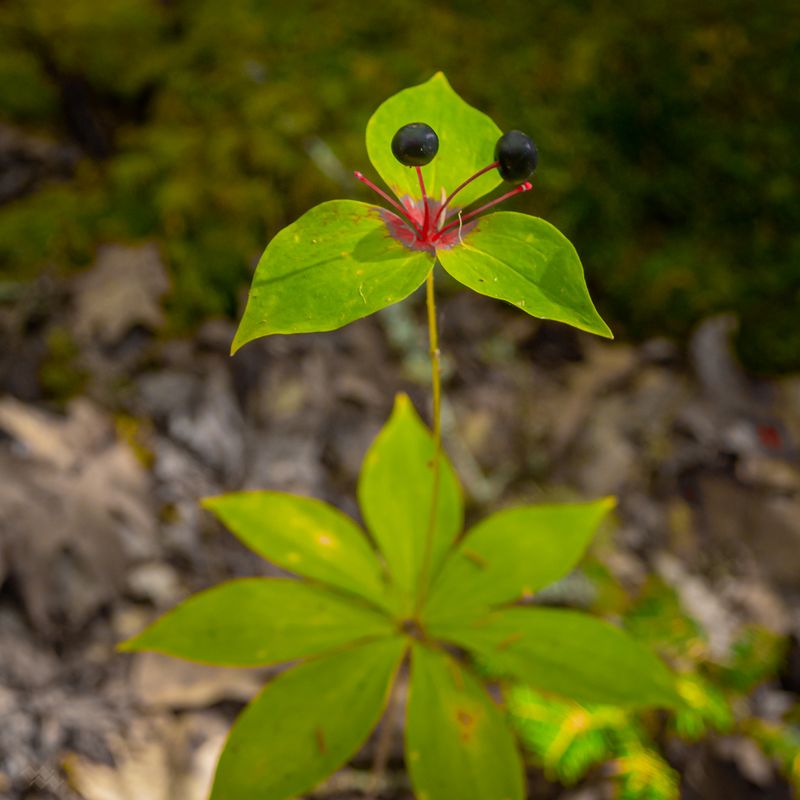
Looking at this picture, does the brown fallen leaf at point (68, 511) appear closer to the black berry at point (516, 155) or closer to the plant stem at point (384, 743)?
the plant stem at point (384, 743)

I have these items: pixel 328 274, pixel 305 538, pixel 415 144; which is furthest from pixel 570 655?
pixel 415 144

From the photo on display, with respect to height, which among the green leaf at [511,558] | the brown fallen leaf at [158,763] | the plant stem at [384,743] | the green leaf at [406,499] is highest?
the green leaf at [406,499]

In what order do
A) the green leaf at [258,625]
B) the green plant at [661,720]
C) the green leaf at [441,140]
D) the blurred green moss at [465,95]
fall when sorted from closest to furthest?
1. the green leaf at [441,140]
2. the green leaf at [258,625]
3. the green plant at [661,720]
4. the blurred green moss at [465,95]

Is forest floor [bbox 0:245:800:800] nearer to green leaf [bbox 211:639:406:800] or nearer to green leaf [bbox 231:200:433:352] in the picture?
green leaf [bbox 211:639:406:800]

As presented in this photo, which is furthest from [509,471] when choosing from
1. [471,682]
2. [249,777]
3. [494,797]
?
[249,777]

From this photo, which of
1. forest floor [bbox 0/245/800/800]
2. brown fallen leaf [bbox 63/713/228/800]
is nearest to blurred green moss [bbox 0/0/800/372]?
forest floor [bbox 0/245/800/800]

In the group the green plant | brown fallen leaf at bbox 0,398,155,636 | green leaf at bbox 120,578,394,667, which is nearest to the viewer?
green leaf at bbox 120,578,394,667

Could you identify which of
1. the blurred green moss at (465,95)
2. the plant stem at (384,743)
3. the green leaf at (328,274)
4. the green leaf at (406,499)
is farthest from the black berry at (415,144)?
the blurred green moss at (465,95)
